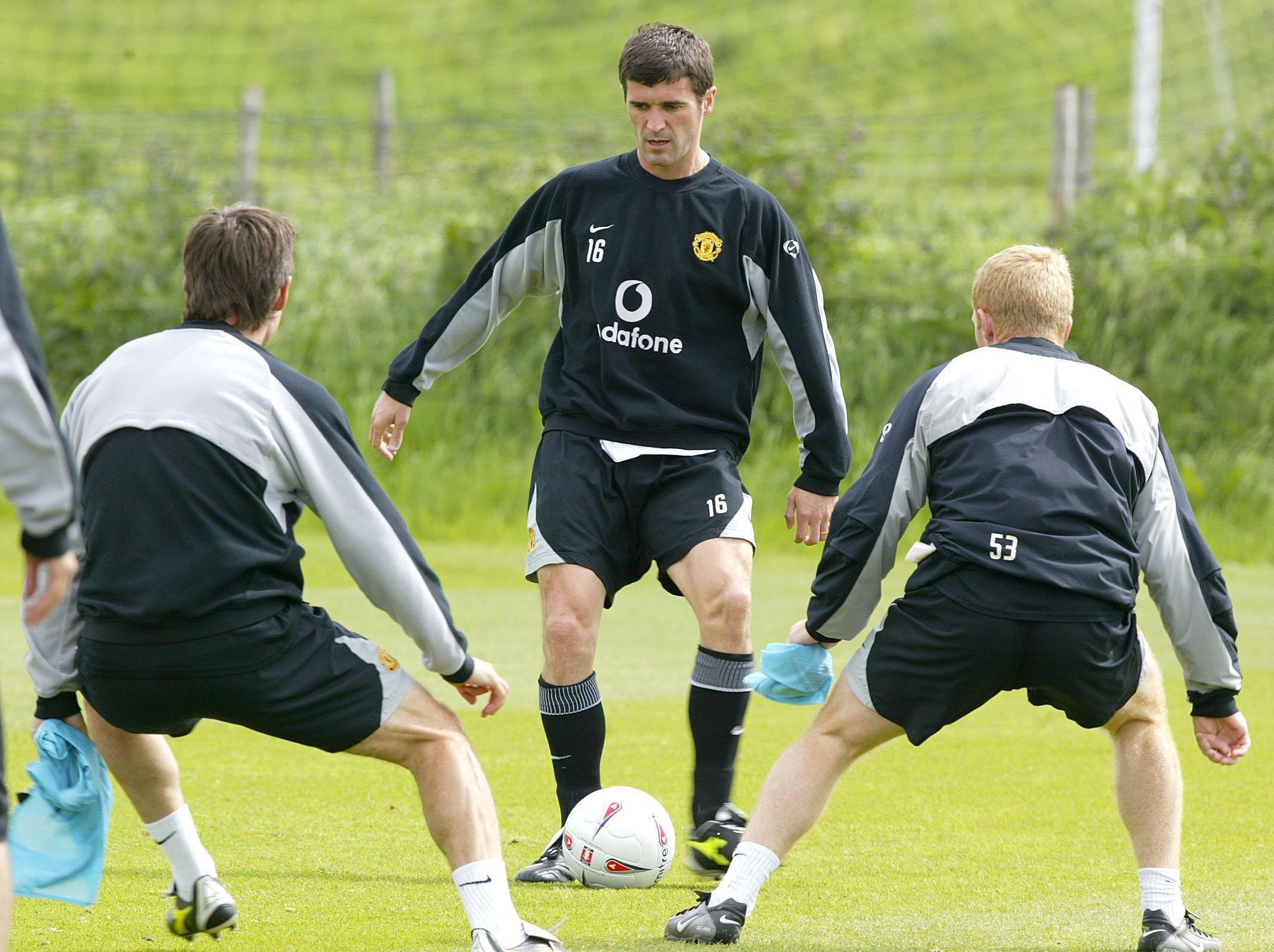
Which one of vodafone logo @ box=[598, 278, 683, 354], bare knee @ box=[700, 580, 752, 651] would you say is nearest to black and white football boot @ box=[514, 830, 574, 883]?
bare knee @ box=[700, 580, 752, 651]

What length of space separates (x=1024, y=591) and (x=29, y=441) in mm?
2058

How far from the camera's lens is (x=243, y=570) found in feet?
11.0

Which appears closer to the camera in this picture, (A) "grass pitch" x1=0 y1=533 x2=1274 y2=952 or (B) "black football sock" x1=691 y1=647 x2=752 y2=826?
(A) "grass pitch" x1=0 y1=533 x2=1274 y2=952

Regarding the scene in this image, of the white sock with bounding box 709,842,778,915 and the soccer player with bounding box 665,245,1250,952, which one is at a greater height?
the soccer player with bounding box 665,245,1250,952

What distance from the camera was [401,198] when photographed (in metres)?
15.0

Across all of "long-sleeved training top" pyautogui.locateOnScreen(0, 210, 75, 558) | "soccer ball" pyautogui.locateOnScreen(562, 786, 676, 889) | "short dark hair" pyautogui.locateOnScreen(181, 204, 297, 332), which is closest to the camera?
"long-sleeved training top" pyautogui.locateOnScreen(0, 210, 75, 558)

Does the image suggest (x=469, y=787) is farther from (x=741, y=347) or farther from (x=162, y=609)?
(x=741, y=347)

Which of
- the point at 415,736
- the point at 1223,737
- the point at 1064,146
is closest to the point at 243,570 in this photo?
the point at 415,736

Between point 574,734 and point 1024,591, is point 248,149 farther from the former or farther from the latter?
point 1024,591

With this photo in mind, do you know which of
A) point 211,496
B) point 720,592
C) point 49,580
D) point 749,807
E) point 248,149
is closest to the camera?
point 49,580

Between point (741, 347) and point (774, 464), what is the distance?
25.0 ft

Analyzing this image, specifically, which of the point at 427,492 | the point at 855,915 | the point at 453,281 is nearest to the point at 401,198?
the point at 453,281

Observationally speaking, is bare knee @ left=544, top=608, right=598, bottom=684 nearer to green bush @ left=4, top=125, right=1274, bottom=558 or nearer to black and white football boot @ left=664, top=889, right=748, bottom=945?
black and white football boot @ left=664, top=889, right=748, bottom=945

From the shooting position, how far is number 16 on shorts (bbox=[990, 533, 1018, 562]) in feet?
11.9
